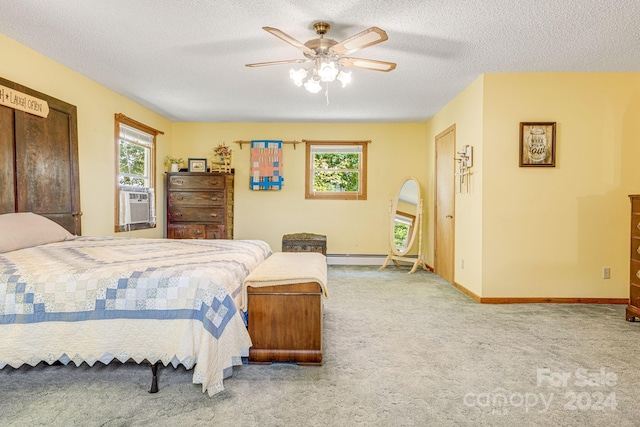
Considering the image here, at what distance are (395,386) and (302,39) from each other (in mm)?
2658

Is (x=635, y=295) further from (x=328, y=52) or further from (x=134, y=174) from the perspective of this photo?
(x=134, y=174)

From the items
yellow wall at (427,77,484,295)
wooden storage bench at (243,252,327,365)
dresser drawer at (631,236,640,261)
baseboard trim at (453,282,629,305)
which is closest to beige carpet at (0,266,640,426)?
wooden storage bench at (243,252,327,365)

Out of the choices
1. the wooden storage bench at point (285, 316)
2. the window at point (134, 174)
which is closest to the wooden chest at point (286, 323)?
the wooden storage bench at point (285, 316)

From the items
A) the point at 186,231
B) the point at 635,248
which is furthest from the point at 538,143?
the point at 186,231

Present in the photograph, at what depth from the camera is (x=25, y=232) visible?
8.75 ft

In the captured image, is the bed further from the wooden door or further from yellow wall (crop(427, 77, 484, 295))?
the wooden door

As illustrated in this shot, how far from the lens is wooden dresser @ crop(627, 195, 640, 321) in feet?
10.3

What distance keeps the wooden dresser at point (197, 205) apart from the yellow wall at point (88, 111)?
3.85 ft

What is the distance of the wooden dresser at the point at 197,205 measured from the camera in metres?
5.62

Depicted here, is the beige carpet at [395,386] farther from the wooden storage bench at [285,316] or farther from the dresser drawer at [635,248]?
the dresser drawer at [635,248]

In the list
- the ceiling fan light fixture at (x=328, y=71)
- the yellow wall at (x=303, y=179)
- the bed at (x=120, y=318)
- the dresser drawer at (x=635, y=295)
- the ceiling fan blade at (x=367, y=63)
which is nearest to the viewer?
the bed at (x=120, y=318)

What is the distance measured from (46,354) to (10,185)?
189 centimetres

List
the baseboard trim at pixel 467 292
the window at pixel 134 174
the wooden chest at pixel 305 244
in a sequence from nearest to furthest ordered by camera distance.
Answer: the baseboard trim at pixel 467 292, the window at pixel 134 174, the wooden chest at pixel 305 244

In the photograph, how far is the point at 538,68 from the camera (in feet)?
12.1
